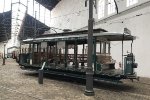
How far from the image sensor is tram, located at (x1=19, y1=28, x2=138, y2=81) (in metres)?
13.4

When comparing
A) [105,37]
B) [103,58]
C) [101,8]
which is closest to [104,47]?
[103,58]

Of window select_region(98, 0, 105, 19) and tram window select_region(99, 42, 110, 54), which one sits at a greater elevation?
window select_region(98, 0, 105, 19)

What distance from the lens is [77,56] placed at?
675 inches

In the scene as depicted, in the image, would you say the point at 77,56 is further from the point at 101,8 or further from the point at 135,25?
the point at 101,8

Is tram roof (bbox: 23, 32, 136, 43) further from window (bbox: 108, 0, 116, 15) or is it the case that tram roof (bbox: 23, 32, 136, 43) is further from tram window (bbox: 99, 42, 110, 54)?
window (bbox: 108, 0, 116, 15)

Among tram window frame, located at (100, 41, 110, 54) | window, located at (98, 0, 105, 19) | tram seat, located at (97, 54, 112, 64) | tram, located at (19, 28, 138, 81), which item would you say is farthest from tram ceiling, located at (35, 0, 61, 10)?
tram seat, located at (97, 54, 112, 64)

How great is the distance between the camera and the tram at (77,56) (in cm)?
1338

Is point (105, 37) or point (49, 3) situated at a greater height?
point (49, 3)

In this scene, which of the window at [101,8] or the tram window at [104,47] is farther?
the window at [101,8]

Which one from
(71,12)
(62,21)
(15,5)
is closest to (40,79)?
(71,12)

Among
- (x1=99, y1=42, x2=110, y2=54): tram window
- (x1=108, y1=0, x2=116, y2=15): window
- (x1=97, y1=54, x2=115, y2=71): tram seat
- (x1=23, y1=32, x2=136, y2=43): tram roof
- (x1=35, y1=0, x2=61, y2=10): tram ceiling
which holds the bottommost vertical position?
(x1=97, y1=54, x2=115, y2=71): tram seat

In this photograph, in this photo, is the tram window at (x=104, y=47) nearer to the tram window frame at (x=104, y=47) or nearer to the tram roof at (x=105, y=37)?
the tram window frame at (x=104, y=47)

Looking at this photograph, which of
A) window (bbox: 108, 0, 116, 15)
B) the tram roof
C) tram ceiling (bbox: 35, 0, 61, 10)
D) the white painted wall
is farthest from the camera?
tram ceiling (bbox: 35, 0, 61, 10)

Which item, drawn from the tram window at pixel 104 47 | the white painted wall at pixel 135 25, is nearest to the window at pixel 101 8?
the white painted wall at pixel 135 25
